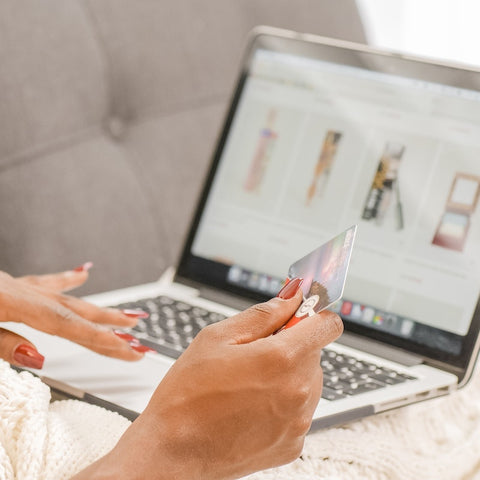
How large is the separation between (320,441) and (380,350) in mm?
154

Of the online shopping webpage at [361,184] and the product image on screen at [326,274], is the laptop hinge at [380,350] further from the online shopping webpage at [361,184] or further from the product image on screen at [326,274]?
the product image on screen at [326,274]

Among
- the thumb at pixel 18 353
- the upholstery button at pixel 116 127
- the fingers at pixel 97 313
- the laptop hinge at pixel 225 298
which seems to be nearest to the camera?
the thumb at pixel 18 353

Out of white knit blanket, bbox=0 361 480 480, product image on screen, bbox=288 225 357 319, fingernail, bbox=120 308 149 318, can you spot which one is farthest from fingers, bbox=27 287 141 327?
product image on screen, bbox=288 225 357 319

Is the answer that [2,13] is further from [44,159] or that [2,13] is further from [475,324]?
[475,324]

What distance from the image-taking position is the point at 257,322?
0.41m

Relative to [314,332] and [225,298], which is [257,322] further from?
[225,298]

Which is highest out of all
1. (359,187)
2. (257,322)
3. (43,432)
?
(359,187)

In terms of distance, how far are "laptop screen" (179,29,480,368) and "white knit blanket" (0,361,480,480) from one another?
0.08m

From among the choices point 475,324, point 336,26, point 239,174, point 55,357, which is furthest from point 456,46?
point 55,357

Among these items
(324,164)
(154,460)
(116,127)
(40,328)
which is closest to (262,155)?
(324,164)

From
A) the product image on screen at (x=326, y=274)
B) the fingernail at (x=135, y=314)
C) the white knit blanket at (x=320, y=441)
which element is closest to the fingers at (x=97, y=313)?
the fingernail at (x=135, y=314)

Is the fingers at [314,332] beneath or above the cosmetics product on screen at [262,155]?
beneath

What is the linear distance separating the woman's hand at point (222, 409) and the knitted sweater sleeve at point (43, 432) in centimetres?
4

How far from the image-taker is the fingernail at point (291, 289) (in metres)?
0.45
